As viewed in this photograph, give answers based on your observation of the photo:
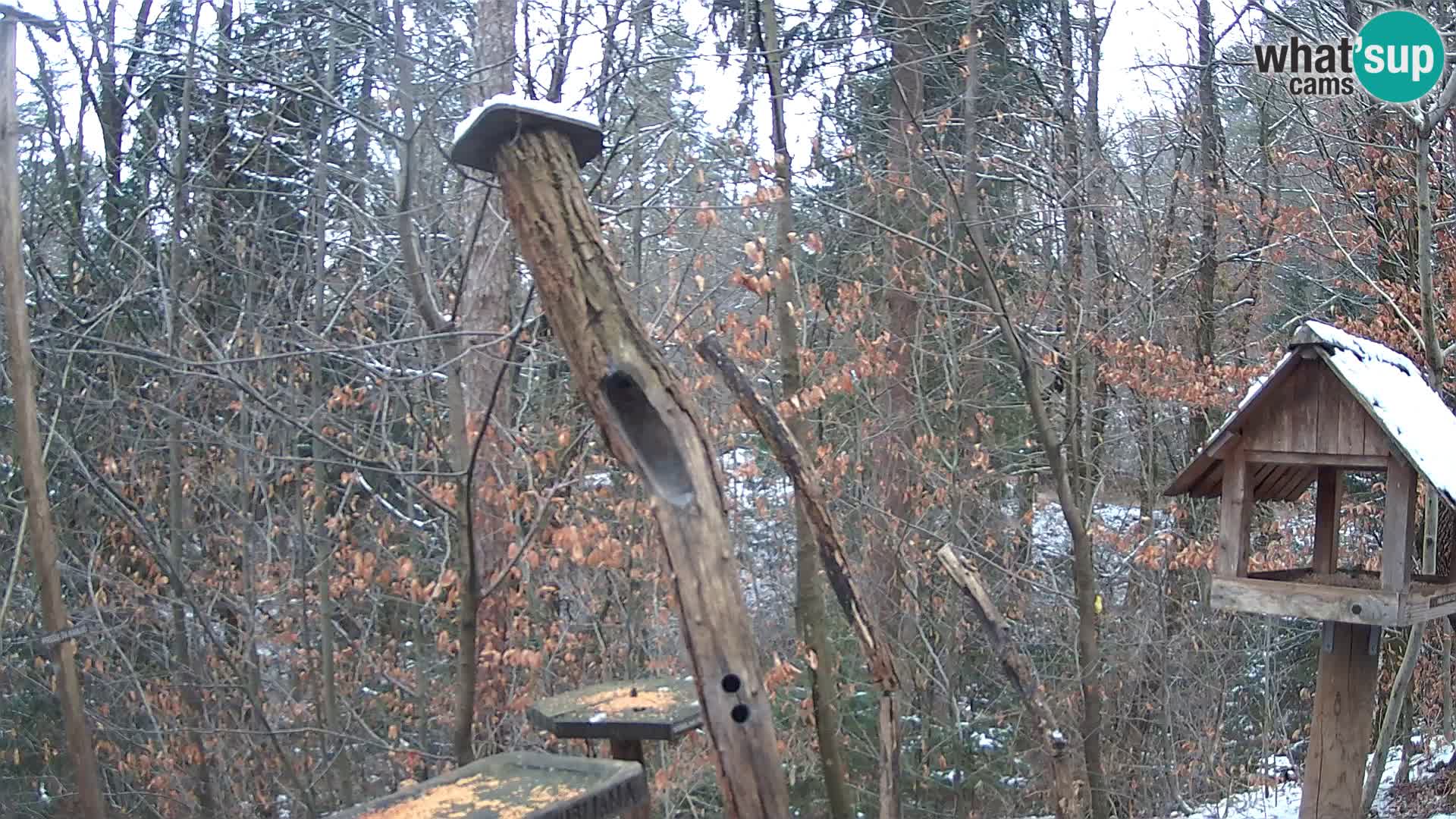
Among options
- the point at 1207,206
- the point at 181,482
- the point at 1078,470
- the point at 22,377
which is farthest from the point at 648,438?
the point at 1207,206

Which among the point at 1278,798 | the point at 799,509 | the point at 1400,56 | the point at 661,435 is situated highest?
the point at 1400,56

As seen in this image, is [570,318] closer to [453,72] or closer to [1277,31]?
[453,72]

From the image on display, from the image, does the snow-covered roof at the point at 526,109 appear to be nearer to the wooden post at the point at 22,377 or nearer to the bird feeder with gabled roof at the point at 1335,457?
the bird feeder with gabled roof at the point at 1335,457

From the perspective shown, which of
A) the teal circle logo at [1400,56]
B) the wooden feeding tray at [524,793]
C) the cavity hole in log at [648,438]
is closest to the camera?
the wooden feeding tray at [524,793]

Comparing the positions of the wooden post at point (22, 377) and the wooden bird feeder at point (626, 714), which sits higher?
the wooden post at point (22, 377)

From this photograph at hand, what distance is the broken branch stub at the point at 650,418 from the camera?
9.83ft

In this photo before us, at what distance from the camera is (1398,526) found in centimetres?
364

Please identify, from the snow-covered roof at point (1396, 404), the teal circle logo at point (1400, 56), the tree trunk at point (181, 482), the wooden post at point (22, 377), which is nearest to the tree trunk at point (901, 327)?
the teal circle logo at point (1400, 56)

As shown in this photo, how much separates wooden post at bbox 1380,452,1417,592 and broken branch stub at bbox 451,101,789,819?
211 cm

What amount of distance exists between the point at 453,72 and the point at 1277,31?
715 centimetres

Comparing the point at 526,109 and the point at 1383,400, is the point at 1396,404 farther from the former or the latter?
the point at 526,109

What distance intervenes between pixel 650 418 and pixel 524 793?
1106mm

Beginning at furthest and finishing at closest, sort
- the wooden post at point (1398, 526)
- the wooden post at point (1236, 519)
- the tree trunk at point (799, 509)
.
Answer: the tree trunk at point (799, 509) → the wooden post at point (1236, 519) → the wooden post at point (1398, 526)

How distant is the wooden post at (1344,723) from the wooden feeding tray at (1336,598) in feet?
0.76
